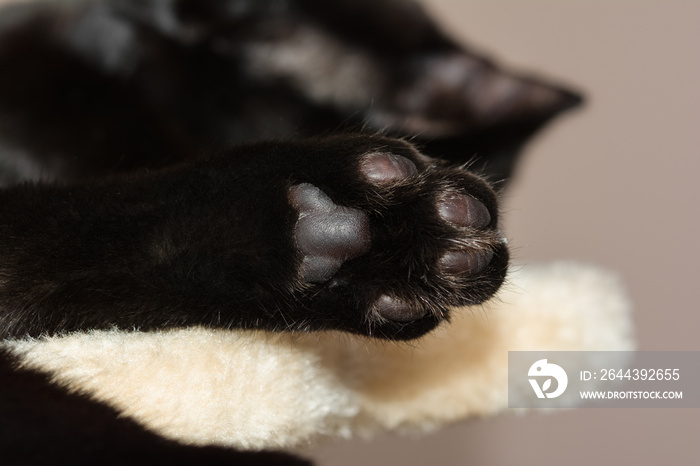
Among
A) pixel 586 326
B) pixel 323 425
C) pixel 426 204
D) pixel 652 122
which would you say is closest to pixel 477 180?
pixel 426 204

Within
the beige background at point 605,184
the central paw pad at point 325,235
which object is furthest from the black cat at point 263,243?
the beige background at point 605,184

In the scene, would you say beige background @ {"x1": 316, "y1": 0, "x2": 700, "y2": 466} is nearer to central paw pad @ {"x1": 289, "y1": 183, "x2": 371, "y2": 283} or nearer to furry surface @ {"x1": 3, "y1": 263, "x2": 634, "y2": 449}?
furry surface @ {"x1": 3, "y1": 263, "x2": 634, "y2": 449}

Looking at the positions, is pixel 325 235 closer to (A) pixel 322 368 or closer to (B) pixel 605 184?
(A) pixel 322 368

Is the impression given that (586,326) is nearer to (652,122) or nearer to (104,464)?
(104,464)

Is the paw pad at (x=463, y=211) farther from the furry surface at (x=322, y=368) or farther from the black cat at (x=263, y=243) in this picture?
the furry surface at (x=322, y=368)

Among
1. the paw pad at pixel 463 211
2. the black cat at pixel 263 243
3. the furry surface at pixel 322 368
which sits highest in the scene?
the paw pad at pixel 463 211

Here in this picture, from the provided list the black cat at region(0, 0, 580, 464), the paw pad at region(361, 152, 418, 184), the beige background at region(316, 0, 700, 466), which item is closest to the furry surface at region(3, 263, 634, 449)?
the black cat at region(0, 0, 580, 464)

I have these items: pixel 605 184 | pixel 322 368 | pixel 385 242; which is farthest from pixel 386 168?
pixel 605 184
